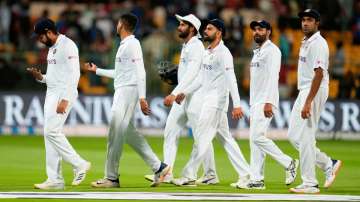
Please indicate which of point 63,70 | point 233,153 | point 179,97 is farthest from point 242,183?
point 63,70

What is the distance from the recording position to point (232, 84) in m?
15.5

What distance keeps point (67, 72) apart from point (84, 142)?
10890 millimetres

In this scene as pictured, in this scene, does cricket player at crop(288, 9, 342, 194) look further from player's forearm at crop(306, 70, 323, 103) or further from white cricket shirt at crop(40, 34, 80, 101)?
white cricket shirt at crop(40, 34, 80, 101)

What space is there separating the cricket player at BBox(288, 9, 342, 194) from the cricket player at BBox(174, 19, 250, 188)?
4.20 feet

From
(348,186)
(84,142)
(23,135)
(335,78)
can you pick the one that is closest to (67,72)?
(348,186)

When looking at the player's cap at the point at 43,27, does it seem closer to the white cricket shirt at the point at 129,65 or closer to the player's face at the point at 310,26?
the white cricket shirt at the point at 129,65

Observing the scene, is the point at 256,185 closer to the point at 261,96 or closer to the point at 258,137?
the point at 258,137

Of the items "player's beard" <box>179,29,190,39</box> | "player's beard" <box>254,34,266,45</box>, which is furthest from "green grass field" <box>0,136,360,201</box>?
"player's beard" <box>179,29,190,39</box>

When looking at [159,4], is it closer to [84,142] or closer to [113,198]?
[84,142]

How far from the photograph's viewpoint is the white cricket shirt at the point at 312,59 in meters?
14.3

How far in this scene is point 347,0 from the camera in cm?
3406

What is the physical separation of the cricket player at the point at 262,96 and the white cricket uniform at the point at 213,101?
1.08ft

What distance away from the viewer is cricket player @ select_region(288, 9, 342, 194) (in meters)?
14.3

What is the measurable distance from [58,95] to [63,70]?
35 centimetres
